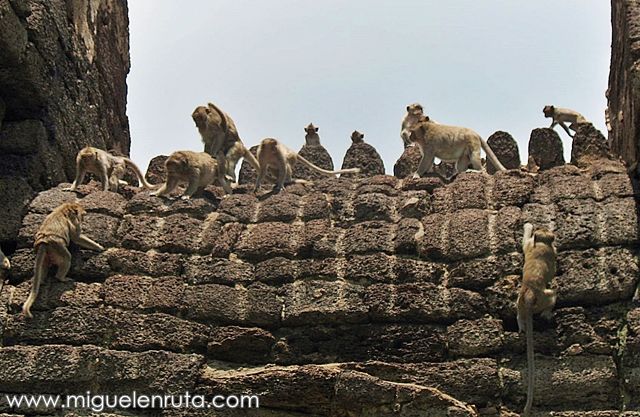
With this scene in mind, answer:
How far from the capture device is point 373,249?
34.8ft

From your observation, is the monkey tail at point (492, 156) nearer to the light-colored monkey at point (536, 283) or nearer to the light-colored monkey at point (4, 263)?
the light-colored monkey at point (536, 283)

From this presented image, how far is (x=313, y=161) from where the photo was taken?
1372cm

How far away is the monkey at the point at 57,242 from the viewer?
10422mm

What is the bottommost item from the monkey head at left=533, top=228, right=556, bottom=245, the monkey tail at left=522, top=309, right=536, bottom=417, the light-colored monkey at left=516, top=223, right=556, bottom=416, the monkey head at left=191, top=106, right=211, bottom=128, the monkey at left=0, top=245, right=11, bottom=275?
the monkey tail at left=522, top=309, right=536, bottom=417

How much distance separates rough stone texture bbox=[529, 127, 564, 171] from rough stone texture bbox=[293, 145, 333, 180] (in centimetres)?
274

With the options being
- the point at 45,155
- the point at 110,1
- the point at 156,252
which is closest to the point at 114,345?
the point at 156,252

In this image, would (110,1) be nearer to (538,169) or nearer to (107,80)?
(107,80)

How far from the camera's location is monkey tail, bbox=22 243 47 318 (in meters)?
10.2

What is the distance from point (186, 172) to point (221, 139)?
1639mm

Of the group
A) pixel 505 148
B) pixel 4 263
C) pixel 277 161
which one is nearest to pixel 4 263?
pixel 4 263

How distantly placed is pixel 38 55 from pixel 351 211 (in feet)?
12.5

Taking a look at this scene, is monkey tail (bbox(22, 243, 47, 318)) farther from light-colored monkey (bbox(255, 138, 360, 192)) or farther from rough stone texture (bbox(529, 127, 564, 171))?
rough stone texture (bbox(529, 127, 564, 171))

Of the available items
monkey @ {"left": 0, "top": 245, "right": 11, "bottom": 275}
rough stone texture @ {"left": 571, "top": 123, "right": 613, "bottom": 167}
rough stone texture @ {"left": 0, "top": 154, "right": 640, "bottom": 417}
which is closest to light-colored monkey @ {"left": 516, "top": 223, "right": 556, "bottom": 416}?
rough stone texture @ {"left": 0, "top": 154, "right": 640, "bottom": 417}

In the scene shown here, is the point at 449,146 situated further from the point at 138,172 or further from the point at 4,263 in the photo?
the point at 4,263
